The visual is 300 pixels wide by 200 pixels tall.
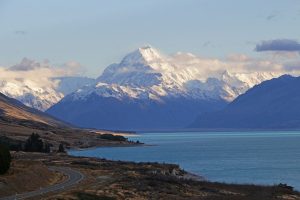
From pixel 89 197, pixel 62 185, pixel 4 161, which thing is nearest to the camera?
pixel 89 197

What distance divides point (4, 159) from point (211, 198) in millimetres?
27933

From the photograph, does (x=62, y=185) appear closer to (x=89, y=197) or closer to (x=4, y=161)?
(x=4, y=161)

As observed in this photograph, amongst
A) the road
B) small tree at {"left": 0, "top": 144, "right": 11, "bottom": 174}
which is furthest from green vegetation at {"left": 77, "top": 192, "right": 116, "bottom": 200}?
small tree at {"left": 0, "top": 144, "right": 11, "bottom": 174}

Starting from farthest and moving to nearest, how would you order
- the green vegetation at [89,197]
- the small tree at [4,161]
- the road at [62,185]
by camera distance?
1. the small tree at [4,161]
2. the green vegetation at [89,197]
3. the road at [62,185]

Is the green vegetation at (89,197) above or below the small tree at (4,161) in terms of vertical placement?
below

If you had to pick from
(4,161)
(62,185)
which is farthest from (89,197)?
(4,161)

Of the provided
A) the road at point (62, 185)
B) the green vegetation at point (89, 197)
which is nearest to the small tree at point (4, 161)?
the road at point (62, 185)

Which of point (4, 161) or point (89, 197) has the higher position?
point (4, 161)

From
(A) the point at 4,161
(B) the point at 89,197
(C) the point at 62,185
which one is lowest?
(B) the point at 89,197

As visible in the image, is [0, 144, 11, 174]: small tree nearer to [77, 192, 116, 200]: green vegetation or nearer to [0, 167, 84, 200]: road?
[0, 167, 84, 200]: road

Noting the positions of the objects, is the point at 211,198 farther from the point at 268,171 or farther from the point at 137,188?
the point at 268,171

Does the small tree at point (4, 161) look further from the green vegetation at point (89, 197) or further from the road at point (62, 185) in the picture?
the green vegetation at point (89, 197)

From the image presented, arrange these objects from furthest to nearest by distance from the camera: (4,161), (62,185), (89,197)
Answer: (62,185), (4,161), (89,197)

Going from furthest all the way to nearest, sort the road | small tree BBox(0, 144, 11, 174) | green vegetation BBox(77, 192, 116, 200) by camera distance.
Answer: small tree BBox(0, 144, 11, 174)
green vegetation BBox(77, 192, 116, 200)
the road
